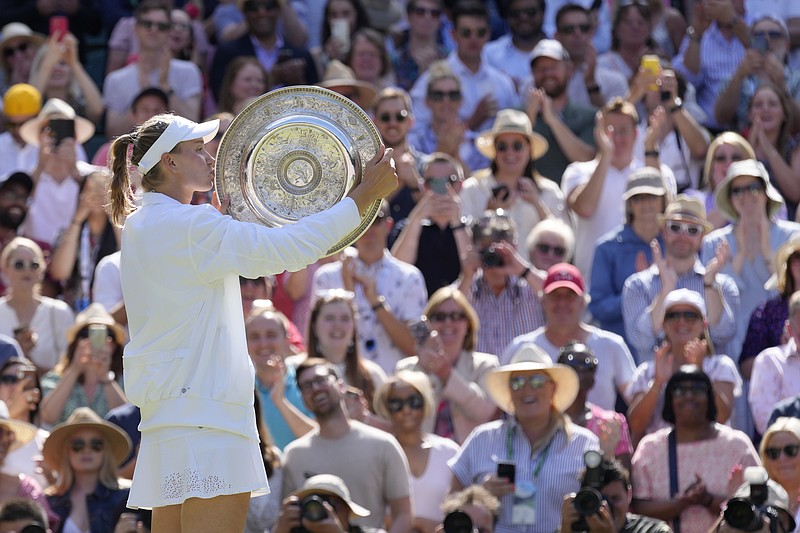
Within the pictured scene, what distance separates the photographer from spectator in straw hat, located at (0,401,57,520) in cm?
933

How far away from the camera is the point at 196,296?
5344mm

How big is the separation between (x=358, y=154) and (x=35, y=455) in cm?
465

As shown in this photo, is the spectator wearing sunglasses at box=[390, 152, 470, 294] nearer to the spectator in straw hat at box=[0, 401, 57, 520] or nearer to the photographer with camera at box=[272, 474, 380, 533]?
the photographer with camera at box=[272, 474, 380, 533]

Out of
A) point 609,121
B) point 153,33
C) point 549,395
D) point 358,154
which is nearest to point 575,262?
point 609,121

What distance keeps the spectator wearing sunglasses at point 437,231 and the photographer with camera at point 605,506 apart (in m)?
2.97

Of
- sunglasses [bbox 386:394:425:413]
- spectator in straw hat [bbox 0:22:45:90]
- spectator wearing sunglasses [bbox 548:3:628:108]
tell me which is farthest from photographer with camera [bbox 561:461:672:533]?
spectator in straw hat [bbox 0:22:45:90]

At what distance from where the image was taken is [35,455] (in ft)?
31.8

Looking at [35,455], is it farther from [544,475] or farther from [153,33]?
[153,33]

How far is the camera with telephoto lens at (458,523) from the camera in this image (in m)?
8.43

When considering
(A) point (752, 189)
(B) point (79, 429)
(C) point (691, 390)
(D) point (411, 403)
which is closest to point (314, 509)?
(D) point (411, 403)

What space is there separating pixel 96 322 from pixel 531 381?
277cm

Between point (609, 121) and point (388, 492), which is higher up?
point (609, 121)

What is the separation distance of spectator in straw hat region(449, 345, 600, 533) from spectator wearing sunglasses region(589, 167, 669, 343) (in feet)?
5.08

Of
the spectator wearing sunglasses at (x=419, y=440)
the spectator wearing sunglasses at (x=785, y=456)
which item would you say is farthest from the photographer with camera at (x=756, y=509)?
the spectator wearing sunglasses at (x=419, y=440)
